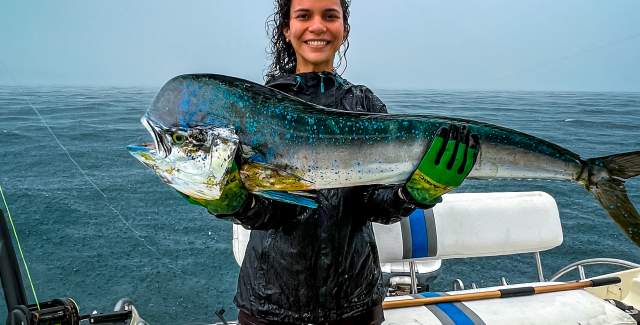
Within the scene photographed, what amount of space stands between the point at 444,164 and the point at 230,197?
797 mm

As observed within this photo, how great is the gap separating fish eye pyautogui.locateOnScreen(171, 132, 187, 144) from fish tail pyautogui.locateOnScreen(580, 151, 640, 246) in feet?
5.12

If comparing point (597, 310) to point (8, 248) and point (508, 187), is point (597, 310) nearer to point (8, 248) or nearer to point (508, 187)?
point (8, 248)

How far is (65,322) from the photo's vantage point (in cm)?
257

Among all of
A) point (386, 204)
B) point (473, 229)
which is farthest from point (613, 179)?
point (473, 229)

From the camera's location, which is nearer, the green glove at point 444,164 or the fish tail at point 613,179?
the green glove at point 444,164

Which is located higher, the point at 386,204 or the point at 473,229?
the point at 386,204

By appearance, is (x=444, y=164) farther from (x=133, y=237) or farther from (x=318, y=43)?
(x=133, y=237)

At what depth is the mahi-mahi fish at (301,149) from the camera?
1694mm

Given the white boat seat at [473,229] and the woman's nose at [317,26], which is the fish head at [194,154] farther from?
the white boat seat at [473,229]

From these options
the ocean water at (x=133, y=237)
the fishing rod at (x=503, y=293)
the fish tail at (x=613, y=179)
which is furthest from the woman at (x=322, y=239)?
the ocean water at (x=133, y=237)

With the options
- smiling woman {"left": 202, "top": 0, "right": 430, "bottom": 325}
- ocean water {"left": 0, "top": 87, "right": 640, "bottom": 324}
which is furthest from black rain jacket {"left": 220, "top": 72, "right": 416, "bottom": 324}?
ocean water {"left": 0, "top": 87, "right": 640, "bottom": 324}

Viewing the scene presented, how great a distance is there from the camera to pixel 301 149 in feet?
5.89

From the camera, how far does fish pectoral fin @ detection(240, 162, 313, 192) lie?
1.75 m

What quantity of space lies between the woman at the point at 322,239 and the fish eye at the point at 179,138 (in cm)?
39
